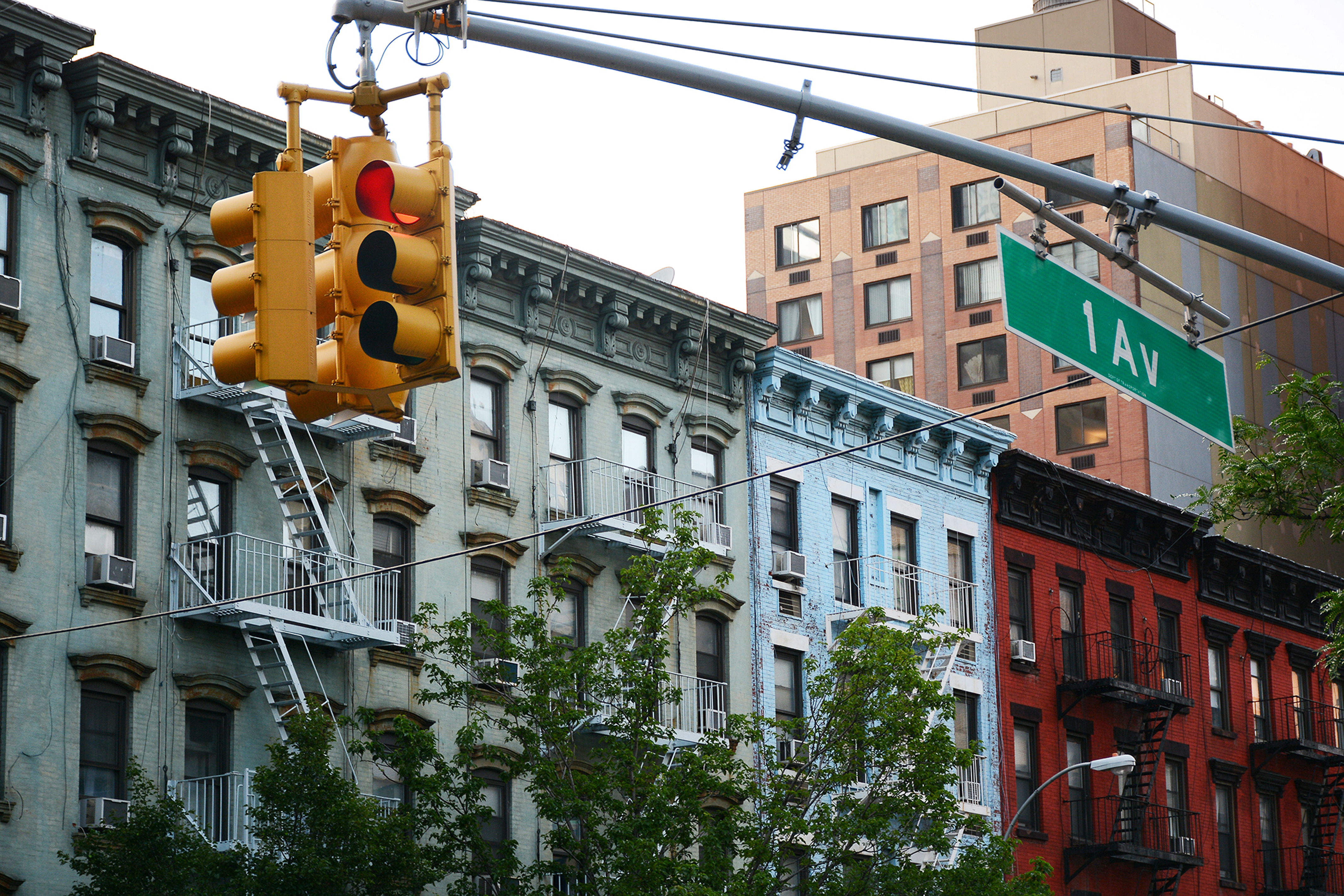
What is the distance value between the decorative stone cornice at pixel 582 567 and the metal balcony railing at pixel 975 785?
9.05 metres

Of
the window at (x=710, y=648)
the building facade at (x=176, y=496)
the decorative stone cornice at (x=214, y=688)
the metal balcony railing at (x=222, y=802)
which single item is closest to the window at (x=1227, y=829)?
the window at (x=710, y=648)

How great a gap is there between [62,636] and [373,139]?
1969 centimetres

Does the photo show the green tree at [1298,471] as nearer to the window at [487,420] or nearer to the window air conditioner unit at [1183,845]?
the window at [487,420]

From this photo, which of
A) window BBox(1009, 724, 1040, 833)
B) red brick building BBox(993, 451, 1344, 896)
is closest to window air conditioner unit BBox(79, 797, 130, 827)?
red brick building BBox(993, 451, 1344, 896)

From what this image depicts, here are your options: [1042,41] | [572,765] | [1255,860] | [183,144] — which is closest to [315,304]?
[183,144]

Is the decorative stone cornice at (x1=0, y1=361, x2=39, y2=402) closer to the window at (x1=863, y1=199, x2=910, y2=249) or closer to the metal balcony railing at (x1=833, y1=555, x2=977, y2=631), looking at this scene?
the metal balcony railing at (x1=833, y1=555, x2=977, y2=631)

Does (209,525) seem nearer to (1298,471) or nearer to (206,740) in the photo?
(206,740)

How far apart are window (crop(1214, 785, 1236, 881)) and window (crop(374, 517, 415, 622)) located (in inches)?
977

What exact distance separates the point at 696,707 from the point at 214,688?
31.9 feet

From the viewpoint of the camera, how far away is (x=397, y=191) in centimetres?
677

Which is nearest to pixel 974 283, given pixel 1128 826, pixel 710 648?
pixel 1128 826

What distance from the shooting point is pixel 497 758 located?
26.2m

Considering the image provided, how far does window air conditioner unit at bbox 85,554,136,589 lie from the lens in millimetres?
25500

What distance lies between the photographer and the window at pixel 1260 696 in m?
49.4
